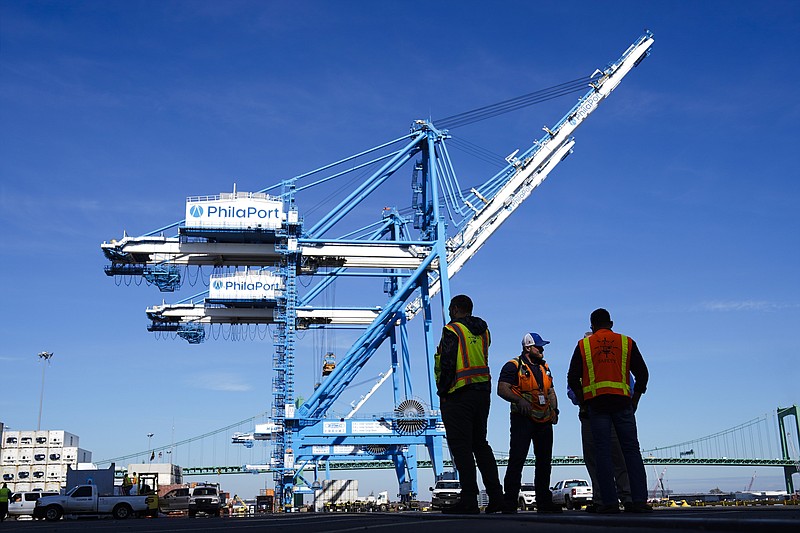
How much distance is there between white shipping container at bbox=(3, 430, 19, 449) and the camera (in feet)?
219

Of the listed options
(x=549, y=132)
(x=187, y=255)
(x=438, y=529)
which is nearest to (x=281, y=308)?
(x=187, y=255)

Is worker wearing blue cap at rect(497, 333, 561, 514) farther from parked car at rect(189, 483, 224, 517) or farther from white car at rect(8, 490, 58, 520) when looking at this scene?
white car at rect(8, 490, 58, 520)

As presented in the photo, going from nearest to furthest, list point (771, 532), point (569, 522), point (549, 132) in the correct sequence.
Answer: point (771, 532), point (569, 522), point (549, 132)

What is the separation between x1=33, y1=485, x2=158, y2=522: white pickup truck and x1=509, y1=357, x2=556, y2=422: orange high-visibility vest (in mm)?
22918

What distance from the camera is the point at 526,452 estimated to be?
7.81 metres

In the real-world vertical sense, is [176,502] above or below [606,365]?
below

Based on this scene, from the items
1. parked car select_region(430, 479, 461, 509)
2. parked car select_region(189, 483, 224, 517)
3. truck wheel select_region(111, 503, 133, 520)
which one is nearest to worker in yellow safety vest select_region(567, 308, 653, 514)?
parked car select_region(430, 479, 461, 509)

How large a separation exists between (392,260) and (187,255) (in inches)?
364

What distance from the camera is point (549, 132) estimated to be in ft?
154

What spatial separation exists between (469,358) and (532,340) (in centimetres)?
126

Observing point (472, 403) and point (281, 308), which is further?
point (281, 308)

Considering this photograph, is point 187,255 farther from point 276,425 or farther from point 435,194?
point 435,194

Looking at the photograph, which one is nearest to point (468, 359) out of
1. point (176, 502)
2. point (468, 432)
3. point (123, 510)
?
point (468, 432)

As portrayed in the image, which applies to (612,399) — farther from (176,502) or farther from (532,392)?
(176,502)
